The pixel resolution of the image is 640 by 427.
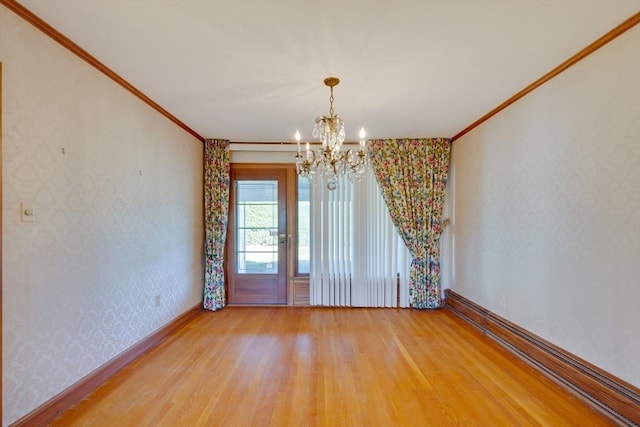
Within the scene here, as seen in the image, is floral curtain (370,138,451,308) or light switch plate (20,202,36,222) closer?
light switch plate (20,202,36,222)

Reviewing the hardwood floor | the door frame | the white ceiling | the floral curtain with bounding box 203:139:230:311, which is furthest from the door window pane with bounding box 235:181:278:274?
the white ceiling

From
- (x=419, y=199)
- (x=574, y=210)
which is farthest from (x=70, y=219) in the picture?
(x=419, y=199)

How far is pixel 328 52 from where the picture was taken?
2154mm

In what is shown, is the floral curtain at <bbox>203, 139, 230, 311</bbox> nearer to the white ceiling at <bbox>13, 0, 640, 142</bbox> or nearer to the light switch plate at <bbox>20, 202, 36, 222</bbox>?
the white ceiling at <bbox>13, 0, 640, 142</bbox>

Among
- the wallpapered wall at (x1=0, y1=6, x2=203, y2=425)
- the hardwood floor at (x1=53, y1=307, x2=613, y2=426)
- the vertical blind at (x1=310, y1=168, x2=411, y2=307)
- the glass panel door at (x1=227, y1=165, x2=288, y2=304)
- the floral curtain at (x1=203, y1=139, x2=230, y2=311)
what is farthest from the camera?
the glass panel door at (x1=227, y1=165, x2=288, y2=304)

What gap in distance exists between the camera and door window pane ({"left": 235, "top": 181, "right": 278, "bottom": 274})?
4.60m

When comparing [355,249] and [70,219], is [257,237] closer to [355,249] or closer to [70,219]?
[355,249]

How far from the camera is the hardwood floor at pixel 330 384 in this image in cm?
198

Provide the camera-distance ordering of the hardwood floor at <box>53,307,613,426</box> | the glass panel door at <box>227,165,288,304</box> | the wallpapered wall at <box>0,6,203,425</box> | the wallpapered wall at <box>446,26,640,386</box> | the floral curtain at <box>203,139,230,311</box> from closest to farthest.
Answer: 1. the wallpapered wall at <box>0,6,203,425</box>
2. the wallpapered wall at <box>446,26,640,386</box>
3. the hardwood floor at <box>53,307,613,426</box>
4. the floral curtain at <box>203,139,230,311</box>
5. the glass panel door at <box>227,165,288,304</box>

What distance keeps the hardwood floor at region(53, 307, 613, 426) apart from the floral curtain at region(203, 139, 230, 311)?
2.61 feet

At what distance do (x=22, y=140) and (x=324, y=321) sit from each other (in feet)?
10.9

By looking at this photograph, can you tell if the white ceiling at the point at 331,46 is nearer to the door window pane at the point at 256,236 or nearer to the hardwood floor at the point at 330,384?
the door window pane at the point at 256,236

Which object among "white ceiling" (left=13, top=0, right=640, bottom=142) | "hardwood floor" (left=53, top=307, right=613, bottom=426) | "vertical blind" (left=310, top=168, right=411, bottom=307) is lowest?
"hardwood floor" (left=53, top=307, right=613, bottom=426)

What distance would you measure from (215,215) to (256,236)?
26.8 inches
